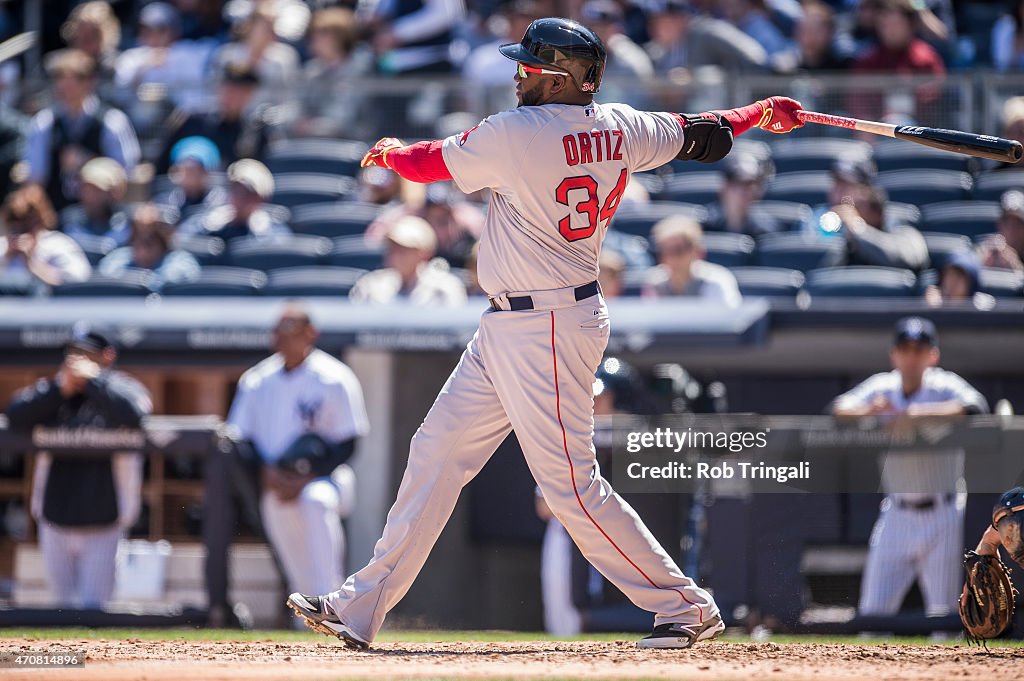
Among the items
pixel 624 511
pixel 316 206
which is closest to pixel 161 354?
pixel 316 206

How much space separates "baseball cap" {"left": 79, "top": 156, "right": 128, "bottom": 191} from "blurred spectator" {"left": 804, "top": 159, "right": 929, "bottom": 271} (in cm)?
435

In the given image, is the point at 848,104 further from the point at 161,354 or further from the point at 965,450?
the point at 161,354

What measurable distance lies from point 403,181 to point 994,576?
17.5ft

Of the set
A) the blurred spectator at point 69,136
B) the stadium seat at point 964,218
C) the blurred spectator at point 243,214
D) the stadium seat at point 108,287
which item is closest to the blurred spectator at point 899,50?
the stadium seat at point 964,218

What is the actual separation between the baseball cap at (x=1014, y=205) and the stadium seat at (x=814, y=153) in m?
1.19

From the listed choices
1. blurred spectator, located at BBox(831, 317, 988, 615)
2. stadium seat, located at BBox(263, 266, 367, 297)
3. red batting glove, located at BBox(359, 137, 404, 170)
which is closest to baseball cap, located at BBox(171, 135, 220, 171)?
stadium seat, located at BBox(263, 266, 367, 297)

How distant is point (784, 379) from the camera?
25.5 feet

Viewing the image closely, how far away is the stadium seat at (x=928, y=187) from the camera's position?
344 inches

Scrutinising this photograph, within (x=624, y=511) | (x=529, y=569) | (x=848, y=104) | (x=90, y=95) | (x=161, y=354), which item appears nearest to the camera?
(x=624, y=511)

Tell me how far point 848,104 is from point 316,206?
3337 millimetres

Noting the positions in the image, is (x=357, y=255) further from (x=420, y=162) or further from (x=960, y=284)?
(x=420, y=162)

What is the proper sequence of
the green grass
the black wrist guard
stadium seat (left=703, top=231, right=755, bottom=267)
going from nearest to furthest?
the black wrist guard, the green grass, stadium seat (left=703, top=231, right=755, bottom=267)

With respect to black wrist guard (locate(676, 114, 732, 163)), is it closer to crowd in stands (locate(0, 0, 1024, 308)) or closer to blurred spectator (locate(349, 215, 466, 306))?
crowd in stands (locate(0, 0, 1024, 308))

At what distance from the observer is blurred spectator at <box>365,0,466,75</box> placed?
992 cm
